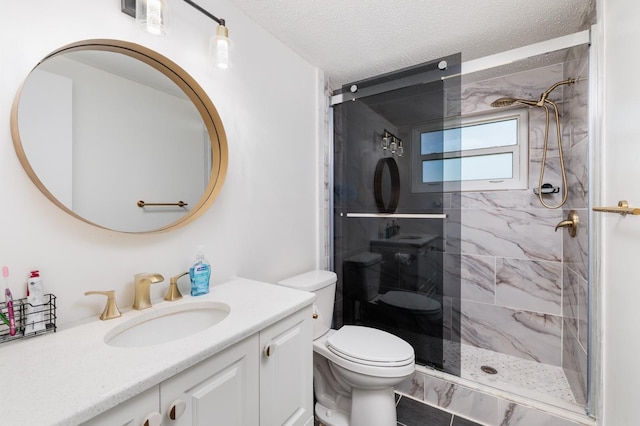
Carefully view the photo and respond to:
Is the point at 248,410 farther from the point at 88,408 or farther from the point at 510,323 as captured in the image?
the point at 510,323

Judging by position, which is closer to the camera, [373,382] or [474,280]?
[373,382]

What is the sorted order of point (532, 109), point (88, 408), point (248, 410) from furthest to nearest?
point (532, 109), point (248, 410), point (88, 408)

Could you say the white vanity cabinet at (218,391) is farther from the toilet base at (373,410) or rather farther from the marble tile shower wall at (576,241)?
the marble tile shower wall at (576,241)

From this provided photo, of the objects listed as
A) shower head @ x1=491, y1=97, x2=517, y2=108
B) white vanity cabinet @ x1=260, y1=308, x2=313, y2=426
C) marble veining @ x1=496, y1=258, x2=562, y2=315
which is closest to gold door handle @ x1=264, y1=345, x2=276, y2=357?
white vanity cabinet @ x1=260, y1=308, x2=313, y2=426

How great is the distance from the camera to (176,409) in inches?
26.8

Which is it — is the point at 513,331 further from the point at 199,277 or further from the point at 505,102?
the point at 199,277

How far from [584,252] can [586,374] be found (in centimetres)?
63

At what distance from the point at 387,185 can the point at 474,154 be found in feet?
2.90

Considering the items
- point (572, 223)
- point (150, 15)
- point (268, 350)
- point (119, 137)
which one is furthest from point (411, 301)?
point (150, 15)

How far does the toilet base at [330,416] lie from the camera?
5.14 ft

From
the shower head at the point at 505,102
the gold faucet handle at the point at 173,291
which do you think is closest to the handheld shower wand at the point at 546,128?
the shower head at the point at 505,102

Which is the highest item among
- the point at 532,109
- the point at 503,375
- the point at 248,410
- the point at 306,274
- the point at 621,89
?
the point at 532,109

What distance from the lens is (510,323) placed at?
213 cm

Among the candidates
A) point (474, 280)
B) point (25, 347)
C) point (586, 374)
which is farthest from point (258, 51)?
point (586, 374)
